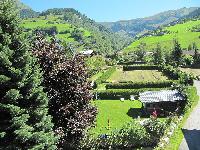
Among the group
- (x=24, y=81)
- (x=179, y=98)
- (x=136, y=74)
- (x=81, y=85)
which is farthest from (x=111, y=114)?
(x=136, y=74)

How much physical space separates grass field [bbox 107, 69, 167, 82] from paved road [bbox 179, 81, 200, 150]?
45195 millimetres

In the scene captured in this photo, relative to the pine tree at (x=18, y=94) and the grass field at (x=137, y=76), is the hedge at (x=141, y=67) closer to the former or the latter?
the grass field at (x=137, y=76)

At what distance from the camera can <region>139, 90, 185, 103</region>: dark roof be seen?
54219 millimetres

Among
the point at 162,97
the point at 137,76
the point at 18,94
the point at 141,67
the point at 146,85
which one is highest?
the point at 18,94

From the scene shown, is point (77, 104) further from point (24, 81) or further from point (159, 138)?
point (159, 138)

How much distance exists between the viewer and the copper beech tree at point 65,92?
29109mm

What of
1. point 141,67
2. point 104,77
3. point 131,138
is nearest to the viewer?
point 131,138

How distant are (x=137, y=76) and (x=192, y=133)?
198 feet

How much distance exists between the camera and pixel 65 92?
29422mm

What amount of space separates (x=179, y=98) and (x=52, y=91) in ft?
93.5

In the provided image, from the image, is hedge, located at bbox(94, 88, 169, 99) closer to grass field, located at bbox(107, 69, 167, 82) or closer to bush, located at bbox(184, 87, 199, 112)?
bush, located at bbox(184, 87, 199, 112)

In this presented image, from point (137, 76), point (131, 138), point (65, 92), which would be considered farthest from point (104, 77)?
point (65, 92)

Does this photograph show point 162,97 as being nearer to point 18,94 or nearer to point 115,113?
point 115,113

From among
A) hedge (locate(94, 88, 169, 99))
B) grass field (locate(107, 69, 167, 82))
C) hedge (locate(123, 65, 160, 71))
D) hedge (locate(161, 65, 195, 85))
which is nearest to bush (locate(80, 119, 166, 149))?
hedge (locate(94, 88, 169, 99))
